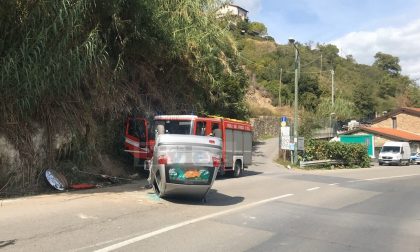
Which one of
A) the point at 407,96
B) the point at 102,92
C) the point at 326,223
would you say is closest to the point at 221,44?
the point at 102,92

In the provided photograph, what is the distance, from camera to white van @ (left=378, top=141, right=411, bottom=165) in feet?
162

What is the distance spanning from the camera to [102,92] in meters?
19.2

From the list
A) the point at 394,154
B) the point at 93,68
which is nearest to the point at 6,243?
the point at 93,68

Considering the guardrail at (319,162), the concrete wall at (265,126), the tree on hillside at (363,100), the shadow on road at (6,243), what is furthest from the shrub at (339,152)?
the tree on hillside at (363,100)

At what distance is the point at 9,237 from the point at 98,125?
1134 cm

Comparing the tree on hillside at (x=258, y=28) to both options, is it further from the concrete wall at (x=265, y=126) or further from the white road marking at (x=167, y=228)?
the white road marking at (x=167, y=228)

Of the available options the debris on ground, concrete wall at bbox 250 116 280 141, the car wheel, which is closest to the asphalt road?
the car wheel

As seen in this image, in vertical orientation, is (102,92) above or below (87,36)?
below

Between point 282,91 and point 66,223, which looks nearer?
point 66,223

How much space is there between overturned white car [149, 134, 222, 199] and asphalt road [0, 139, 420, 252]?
0.51 m

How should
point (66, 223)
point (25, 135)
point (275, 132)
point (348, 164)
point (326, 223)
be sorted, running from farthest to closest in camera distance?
point (275, 132)
point (348, 164)
point (25, 135)
point (326, 223)
point (66, 223)

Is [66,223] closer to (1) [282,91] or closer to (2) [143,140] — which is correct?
(2) [143,140]

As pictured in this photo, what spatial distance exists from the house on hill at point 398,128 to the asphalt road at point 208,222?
159ft

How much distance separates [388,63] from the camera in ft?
427
